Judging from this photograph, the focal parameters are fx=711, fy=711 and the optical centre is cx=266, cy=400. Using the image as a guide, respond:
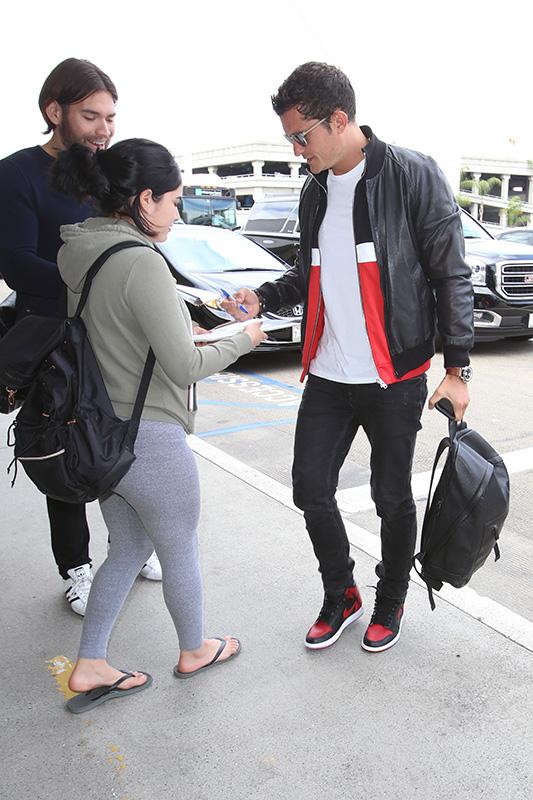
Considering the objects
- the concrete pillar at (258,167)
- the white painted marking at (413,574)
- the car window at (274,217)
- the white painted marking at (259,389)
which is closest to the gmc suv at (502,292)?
the white painted marking at (259,389)

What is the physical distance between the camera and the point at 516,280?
8688mm

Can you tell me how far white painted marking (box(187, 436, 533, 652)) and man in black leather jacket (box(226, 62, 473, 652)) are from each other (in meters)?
0.37

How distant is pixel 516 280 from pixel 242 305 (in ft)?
22.3

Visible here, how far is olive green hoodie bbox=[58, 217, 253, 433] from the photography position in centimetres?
199

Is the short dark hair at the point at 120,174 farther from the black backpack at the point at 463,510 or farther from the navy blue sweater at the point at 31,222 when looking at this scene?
the black backpack at the point at 463,510

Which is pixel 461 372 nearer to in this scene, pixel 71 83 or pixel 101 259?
pixel 101 259

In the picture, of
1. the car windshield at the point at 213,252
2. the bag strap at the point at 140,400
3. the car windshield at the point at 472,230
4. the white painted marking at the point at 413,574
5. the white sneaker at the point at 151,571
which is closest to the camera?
the bag strap at the point at 140,400

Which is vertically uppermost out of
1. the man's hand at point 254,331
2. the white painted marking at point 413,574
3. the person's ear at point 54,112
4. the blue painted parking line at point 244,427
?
the person's ear at point 54,112

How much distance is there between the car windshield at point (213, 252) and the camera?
827 cm

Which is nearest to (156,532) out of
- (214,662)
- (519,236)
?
(214,662)

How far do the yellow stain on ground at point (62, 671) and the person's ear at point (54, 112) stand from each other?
1.98 metres

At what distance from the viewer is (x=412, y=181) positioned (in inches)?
93.3

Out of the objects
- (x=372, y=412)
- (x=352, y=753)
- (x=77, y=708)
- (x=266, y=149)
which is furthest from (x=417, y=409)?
(x=266, y=149)

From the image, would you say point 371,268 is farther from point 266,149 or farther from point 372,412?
point 266,149
